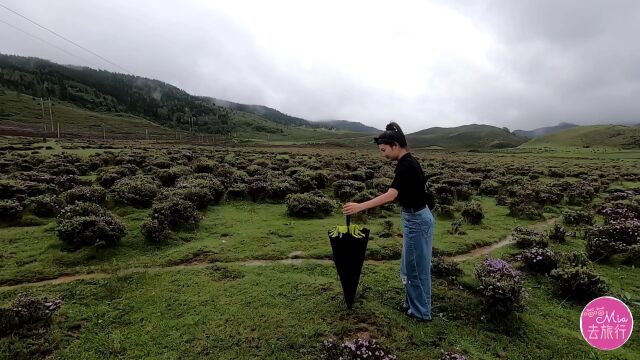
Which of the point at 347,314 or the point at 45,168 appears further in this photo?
the point at 45,168

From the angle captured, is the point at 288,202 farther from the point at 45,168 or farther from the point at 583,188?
the point at 583,188

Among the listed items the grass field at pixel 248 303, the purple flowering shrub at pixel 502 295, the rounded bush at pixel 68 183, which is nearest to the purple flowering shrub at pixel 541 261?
the grass field at pixel 248 303

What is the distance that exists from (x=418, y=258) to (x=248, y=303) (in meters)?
3.64

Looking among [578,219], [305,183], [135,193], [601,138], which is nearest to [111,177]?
[135,193]

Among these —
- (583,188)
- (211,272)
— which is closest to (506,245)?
A: (211,272)

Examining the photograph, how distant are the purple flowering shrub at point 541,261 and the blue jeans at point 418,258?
4.93 meters

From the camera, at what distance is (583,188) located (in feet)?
84.3

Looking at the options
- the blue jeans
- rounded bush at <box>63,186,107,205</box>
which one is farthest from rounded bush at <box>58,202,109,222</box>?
the blue jeans

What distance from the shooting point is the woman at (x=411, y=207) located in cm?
654

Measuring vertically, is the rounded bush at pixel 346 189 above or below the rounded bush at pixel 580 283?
above

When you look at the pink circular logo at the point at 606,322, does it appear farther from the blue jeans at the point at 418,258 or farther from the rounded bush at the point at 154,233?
the rounded bush at the point at 154,233

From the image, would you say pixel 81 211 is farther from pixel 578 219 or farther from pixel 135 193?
pixel 578 219

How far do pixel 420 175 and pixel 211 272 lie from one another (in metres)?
5.81

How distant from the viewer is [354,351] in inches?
240
